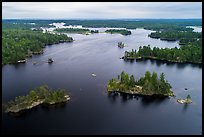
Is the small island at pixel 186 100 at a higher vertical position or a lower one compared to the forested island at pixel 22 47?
lower

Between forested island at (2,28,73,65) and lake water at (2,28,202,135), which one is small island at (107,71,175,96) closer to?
lake water at (2,28,202,135)

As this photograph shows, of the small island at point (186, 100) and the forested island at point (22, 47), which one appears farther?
the forested island at point (22, 47)

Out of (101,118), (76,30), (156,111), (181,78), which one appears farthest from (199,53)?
(76,30)

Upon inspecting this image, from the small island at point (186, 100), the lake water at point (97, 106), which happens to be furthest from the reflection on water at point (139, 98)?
the small island at point (186, 100)

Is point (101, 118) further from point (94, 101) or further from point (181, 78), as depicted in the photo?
point (181, 78)

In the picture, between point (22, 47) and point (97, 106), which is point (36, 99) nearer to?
point (97, 106)

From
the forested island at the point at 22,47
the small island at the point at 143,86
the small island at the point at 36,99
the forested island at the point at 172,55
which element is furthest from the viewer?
the forested island at the point at 172,55

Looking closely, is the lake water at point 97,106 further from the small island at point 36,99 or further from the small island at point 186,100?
the small island at point 36,99
